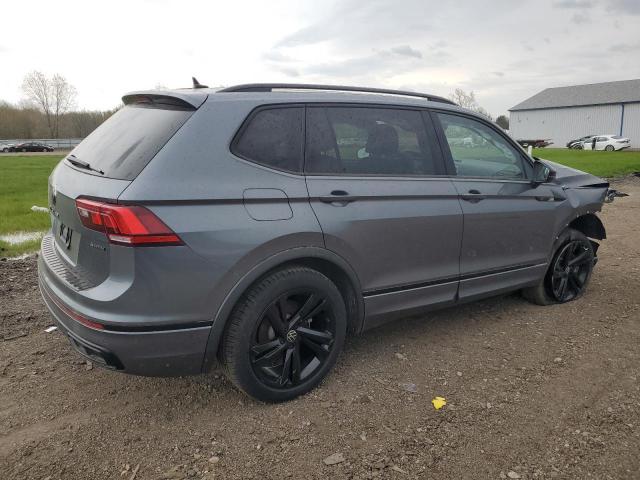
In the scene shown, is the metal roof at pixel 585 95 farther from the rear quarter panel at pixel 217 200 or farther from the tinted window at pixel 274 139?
the rear quarter panel at pixel 217 200

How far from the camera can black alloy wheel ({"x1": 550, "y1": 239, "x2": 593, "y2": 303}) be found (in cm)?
478

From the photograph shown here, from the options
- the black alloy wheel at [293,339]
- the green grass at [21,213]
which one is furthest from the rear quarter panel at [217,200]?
the green grass at [21,213]

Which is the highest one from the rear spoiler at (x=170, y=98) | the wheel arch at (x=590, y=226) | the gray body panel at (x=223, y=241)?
the rear spoiler at (x=170, y=98)

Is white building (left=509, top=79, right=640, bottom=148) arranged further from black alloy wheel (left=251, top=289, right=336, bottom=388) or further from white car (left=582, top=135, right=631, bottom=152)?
black alloy wheel (left=251, top=289, right=336, bottom=388)

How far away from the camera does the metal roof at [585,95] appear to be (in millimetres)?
59250

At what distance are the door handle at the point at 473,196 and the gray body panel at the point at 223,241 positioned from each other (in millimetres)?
45

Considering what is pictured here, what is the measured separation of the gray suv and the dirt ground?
0.35 m

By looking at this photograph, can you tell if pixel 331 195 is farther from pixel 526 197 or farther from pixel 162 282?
pixel 526 197

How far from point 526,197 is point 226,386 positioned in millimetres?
2753

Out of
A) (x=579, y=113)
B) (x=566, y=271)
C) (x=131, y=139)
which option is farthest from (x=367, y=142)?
(x=579, y=113)

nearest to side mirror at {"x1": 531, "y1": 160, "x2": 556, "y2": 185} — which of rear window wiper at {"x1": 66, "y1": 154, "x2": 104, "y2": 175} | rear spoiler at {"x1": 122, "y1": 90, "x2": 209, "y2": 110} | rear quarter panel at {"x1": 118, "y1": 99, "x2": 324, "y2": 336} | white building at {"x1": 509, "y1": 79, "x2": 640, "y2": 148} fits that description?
rear quarter panel at {"x1": 118, "y1": 99, "x2": 324, "y2": 336}

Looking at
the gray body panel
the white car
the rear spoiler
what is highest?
the rear spoiler

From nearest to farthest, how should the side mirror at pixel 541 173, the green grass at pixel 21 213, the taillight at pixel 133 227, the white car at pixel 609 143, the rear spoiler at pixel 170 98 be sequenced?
the taillight at pixel 133 227 → the rear spoiler at pixel 170 98 → the side mirror at pixel 541 173 → the green grass at pixel 21 213 → the white car at pixel 609 143

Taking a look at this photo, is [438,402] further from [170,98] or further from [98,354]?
[170,98]
